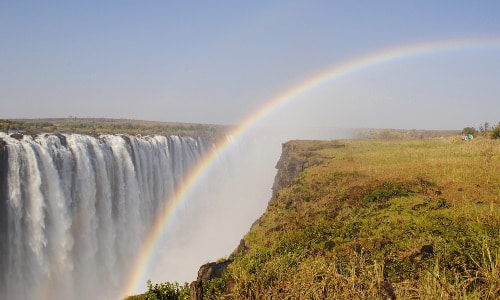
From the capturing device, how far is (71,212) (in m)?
28.2

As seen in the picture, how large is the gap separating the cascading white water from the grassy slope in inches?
696

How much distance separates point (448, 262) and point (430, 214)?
3.51 meters

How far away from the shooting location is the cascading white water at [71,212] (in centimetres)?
2317

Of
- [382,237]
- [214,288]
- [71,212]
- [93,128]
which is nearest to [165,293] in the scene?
[214,288]

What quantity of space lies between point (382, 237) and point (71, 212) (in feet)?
86.1

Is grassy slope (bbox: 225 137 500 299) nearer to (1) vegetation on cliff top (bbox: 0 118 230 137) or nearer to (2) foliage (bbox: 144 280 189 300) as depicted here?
(2) foliage (bbox: 144 280 189 300)

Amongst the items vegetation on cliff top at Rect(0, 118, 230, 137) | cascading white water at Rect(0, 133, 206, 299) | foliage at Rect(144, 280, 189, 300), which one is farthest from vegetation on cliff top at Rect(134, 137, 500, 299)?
vegetation on cliff top at Rect(0, 118, 230, 137)

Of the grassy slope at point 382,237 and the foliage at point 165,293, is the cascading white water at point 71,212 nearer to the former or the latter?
the grassy slope at point 382,237

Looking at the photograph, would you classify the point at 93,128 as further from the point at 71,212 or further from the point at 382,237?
the point at 382,237

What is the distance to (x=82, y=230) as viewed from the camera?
29.0 metres

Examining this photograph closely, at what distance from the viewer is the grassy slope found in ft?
17.0

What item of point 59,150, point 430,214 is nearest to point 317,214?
point 430,214

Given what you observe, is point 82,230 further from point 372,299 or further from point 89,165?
point 372,299

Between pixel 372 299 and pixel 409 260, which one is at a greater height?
pixel 372 299
